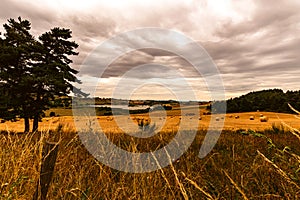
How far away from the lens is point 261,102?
80.3 feet

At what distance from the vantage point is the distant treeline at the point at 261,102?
2180cm

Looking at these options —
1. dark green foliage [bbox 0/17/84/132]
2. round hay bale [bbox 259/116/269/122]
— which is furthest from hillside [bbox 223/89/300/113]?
dark green foliage [bbox 0/17/84/132]

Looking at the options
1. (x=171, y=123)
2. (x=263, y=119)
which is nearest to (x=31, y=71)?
(x=171, y=123)

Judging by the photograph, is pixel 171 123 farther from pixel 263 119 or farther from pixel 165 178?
pixel 165 178

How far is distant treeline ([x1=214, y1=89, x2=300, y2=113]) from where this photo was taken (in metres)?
21.8

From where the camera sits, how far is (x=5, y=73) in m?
22.4

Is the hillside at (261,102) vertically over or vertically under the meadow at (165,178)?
over

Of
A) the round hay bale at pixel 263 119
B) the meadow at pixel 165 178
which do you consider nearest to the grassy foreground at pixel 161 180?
the meadow at pixel 165 178

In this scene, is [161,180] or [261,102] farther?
[261,102]

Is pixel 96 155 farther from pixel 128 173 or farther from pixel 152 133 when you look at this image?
pixel 152 133

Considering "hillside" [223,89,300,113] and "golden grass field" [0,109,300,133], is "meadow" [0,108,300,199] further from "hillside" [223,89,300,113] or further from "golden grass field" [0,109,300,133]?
"hillside" [223,89,300,113]

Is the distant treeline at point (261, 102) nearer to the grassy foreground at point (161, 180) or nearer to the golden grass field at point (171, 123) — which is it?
the golden grass field at point (171, 123)

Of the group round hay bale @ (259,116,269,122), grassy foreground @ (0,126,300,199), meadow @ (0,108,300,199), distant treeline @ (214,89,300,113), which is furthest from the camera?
distant treeline @ (214,89,300,113)

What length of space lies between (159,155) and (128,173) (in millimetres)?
1464
